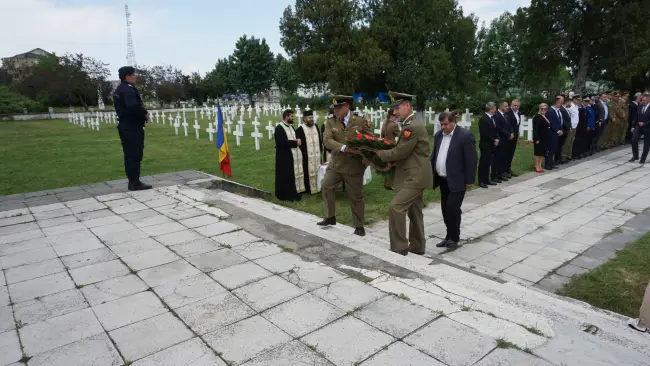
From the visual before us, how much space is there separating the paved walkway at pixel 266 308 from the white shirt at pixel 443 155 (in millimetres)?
1194

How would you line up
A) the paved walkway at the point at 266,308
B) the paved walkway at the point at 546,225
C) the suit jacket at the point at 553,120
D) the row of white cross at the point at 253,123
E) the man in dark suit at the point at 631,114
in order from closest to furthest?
1. the paved walkway at the point at 266,308
2. the paved walkway at the point at 546,225
3. the suit jacket at the point at 553,120
4. the man in dark suit at the point at 631,114
5. the row of white cross at the point at 253,123

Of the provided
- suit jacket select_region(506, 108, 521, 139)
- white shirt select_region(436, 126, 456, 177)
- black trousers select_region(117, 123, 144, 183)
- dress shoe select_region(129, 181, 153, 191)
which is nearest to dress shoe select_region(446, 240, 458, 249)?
white shirt select_region(436, 126, 456, 177)

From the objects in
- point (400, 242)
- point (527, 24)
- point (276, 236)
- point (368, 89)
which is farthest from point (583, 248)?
point (527, 24)

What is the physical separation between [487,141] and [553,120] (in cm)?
246

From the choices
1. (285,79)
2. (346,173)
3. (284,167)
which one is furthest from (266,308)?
(285,79)

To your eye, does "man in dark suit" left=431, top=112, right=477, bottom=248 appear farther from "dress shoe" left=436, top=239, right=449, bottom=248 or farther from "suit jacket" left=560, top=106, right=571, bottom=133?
"suit jacket" left=560, top=106, right=571, bottom=133

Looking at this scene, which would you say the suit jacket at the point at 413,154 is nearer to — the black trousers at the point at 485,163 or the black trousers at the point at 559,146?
the black trousers at the point at 485,163

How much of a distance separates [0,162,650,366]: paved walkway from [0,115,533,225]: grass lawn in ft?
7.87

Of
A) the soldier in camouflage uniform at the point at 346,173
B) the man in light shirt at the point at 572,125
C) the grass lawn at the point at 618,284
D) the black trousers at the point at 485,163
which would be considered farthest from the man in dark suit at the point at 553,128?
the soldier in camouflage uniform at the point at 346,173

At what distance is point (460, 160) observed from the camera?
4.91 metres

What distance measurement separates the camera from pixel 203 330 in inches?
111

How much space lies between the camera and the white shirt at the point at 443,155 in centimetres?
505

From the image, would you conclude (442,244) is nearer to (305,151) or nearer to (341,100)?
(341,100)

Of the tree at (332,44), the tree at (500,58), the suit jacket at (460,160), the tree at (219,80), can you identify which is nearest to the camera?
the suit jacket at (460,160)
